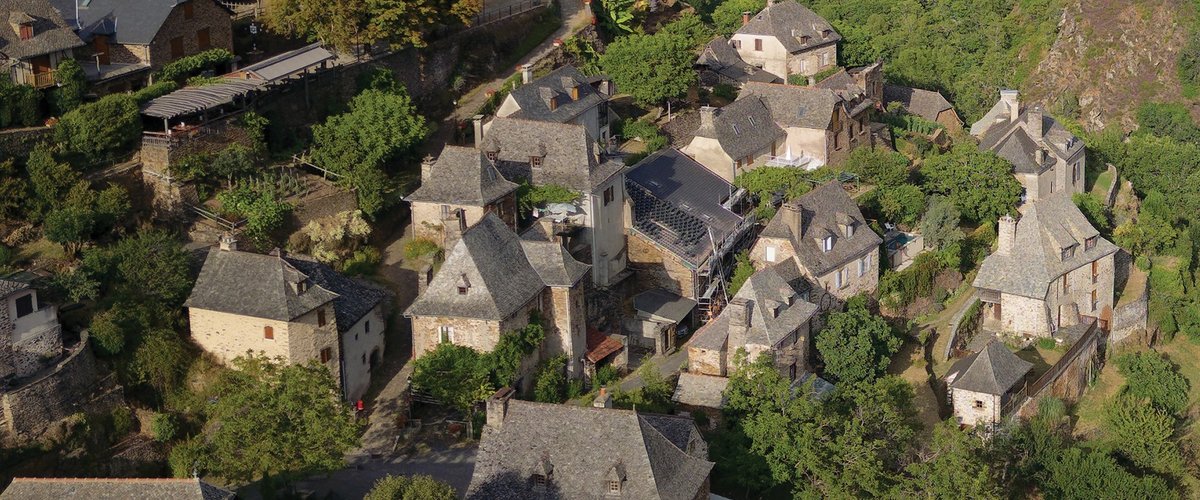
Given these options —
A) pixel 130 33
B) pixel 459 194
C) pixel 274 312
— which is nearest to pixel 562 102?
pixel 459 194

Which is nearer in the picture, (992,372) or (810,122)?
(992,372)

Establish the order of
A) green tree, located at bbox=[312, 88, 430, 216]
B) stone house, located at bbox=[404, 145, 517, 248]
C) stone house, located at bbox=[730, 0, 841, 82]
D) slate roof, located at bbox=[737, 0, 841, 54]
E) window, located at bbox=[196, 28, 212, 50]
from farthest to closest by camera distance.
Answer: slate roof, located at bbox=[737, 0, 841, 54] < stone house, located at bbox=[730, 0, 841, 82] < window, located at bbox=[196, 28, 212, 50] < green tree, located at bbox=[312, 88, 430, 216] < stone house, located at bbox=[404, 145, 517, 248]

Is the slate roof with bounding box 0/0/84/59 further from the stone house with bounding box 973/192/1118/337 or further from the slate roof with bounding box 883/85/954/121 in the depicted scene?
the slate roof with bounding box 883/85/954/121

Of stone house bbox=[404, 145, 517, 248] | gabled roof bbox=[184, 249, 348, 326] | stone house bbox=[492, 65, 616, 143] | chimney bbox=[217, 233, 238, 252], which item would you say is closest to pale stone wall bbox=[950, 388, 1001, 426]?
stone house bbox=[404, 145, 517, 248]

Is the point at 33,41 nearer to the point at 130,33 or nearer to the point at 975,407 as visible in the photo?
the point at 130,33

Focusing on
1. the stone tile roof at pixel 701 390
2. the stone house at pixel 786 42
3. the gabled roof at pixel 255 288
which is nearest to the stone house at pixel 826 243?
the stone tile roof at pixel 701 390

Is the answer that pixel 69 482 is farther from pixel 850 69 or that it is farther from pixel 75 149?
pixel 850 69
